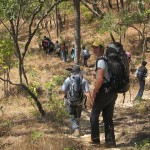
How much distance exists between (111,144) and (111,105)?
2.12 feet

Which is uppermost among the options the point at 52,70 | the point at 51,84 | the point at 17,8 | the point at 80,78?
the point at 17,8

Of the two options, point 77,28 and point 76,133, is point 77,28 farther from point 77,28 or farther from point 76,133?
point 76,133

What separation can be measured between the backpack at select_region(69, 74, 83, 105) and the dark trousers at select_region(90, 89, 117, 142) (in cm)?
124

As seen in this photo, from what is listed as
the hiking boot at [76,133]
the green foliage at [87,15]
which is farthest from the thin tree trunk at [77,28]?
the green foliage at [87,15]

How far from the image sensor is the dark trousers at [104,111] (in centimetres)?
606

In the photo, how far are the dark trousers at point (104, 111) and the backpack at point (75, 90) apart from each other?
4.07 feet

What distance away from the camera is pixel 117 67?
5738 millimetres

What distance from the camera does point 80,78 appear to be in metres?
7.54

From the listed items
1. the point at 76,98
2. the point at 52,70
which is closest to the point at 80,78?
the point at 76,98

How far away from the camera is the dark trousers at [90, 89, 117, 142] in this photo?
6.06 metres

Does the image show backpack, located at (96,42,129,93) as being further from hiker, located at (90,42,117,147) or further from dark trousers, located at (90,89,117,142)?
dark trousers, located at (90,89,117,142)

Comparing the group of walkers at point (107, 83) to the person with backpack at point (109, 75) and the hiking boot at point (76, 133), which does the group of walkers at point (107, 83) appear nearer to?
the person with backpack at point (109, 75)

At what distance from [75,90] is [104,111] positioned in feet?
4.11

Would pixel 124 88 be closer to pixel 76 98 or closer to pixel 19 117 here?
pixel 76 98
